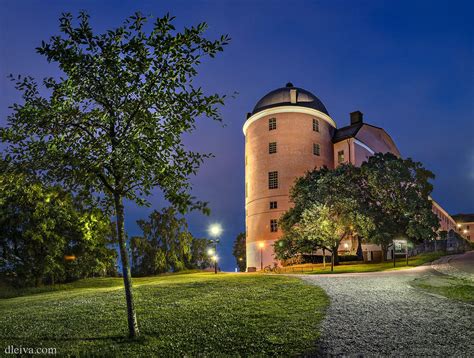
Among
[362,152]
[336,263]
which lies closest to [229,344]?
[336,263]

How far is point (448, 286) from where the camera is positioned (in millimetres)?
19484

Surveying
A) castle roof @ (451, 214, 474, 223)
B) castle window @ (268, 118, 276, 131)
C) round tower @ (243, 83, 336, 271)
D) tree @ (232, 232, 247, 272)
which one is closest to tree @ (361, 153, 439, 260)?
round tower @ (243, 83, 336, 271)

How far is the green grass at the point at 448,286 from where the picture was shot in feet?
55.7

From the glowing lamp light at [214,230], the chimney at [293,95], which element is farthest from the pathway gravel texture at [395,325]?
the chimney at [293,95]

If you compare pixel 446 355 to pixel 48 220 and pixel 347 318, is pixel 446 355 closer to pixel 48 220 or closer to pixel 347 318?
pixel 347 318

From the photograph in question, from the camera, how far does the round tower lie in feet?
171

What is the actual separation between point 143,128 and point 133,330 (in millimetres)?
5732

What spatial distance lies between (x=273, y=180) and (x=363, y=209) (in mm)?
15546

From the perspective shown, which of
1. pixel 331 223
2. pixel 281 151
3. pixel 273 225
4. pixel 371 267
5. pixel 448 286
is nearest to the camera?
pixel 448 286

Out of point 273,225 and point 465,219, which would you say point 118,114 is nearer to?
point 273,225

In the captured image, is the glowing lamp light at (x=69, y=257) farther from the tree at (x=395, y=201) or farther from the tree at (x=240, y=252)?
the tree at (x=240, y=252)

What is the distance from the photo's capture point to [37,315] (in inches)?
664

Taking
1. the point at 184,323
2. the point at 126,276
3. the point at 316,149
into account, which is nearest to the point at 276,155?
the point at 316,149

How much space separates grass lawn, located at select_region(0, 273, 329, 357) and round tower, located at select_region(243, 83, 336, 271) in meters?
31.3
